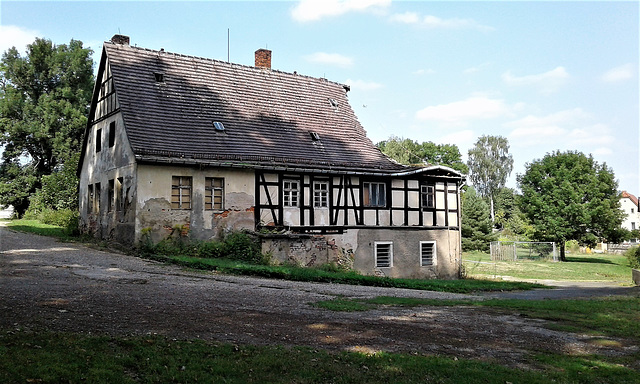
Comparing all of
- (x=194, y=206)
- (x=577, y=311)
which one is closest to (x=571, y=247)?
(x=194, y=206)

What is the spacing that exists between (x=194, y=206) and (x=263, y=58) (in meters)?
12.1

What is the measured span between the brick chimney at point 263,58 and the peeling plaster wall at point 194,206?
9.64 m

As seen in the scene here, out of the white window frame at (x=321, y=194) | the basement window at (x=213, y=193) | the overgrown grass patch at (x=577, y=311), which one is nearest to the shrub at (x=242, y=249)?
the basement window at (x=213, y=193)

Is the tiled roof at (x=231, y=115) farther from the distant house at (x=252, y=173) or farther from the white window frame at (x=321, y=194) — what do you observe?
the white window frame at (x=321, y=194)

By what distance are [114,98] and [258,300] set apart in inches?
629

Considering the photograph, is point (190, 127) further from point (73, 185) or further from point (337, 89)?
point (73, 185)

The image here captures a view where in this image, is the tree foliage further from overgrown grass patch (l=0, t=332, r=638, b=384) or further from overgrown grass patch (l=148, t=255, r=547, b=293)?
overgrown grass patch (l=0, t=332, r=638, b=384)

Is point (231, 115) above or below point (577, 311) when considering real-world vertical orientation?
above

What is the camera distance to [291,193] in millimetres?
24672

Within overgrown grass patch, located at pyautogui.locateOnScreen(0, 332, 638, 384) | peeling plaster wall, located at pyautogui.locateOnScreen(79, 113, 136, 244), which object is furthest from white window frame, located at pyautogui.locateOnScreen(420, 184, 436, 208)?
overgrown grass patch, located at pyautogui.locateOnScreen(0, 332, 638, 384)

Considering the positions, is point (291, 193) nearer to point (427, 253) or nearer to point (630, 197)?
point (427, 253)

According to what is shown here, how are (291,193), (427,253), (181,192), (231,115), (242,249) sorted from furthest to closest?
(427,253) < (231,115) < (291,193) < (181,192) < (242,249)

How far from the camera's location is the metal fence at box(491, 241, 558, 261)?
44.3 m

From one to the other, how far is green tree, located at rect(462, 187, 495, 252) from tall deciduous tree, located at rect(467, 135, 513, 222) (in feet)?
73.9
